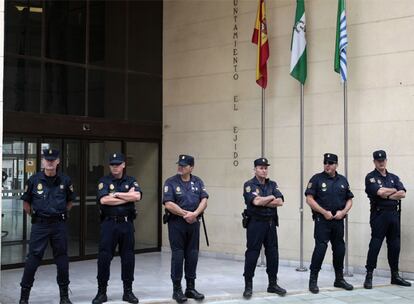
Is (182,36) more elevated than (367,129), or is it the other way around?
(182,36)

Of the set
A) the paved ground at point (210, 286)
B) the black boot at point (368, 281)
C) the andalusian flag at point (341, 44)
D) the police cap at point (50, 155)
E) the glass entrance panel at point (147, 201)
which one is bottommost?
the paved ground at point (210, 286)

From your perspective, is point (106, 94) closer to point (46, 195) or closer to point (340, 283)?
point (46, 195)

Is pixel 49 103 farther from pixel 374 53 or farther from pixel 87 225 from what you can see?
pixel 374 53

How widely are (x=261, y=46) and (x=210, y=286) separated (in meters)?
4.40

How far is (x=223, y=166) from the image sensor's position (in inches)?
424

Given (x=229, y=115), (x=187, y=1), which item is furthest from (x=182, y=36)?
(x=229, y=115)

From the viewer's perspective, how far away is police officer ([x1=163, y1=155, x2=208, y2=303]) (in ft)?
22.7

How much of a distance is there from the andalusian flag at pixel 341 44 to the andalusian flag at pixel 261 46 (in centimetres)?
136

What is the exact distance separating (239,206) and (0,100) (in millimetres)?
5372

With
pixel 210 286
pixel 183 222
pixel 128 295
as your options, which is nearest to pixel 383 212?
pixel 210 286

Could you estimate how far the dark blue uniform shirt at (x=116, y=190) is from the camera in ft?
22.0

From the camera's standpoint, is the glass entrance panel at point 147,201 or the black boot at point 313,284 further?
the glass entrance panel at point 147,201

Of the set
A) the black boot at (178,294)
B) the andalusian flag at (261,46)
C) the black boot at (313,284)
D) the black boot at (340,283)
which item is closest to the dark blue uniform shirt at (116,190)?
the black boot at (178,294)

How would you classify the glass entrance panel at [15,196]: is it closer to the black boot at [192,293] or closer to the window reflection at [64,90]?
the window reflection at [64,90]
